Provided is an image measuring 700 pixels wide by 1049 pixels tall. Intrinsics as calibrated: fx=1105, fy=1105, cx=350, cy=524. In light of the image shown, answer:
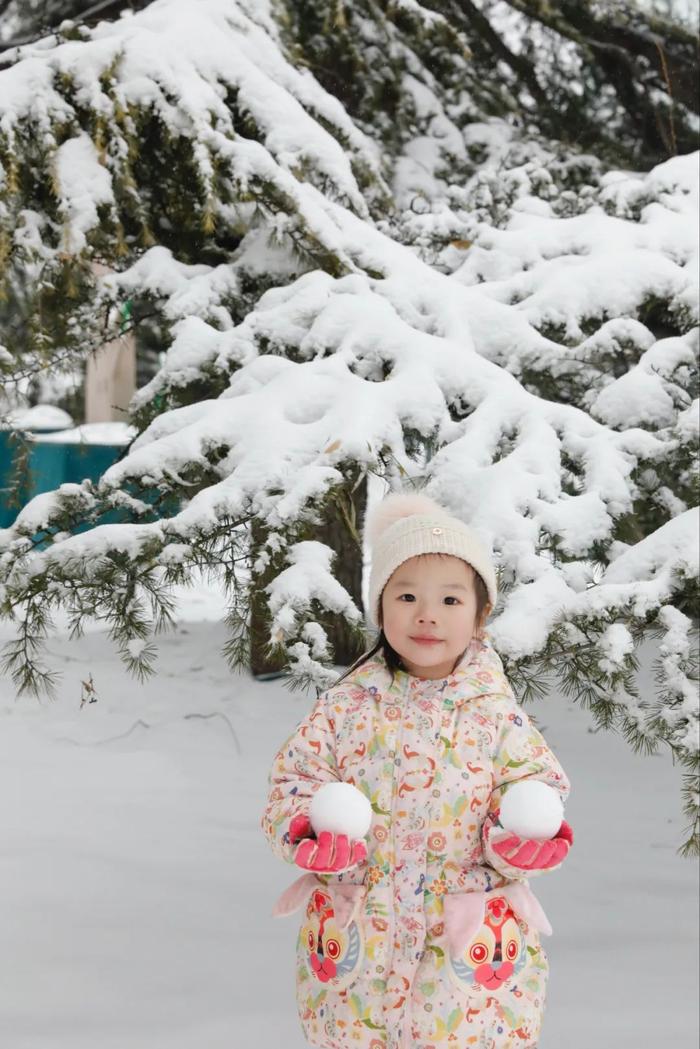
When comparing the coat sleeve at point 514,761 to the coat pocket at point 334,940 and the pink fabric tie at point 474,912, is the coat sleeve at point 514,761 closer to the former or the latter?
the pink fabric tie at point 474,912

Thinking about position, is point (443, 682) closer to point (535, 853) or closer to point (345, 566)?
point (535, 853)

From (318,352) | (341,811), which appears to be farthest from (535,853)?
(318,352)

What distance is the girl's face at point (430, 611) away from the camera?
71.6 inches

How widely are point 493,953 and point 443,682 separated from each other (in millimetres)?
432

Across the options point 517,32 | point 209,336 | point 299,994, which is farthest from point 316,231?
point 517,32

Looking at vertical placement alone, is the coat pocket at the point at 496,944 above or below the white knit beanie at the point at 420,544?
below

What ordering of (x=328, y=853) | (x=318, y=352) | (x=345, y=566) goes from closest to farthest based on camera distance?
(x=328, y=853) < (x=318, y=352) < (x=345, y=566)

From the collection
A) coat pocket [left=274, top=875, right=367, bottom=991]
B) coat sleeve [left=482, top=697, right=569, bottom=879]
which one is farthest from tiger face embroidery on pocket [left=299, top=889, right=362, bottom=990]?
coat sleeve [left=482, top=697, right=569, bottom=879]

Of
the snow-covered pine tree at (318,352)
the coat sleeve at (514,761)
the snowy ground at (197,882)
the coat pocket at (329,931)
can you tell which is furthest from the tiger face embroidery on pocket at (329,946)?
the snowy ground at (197,882)

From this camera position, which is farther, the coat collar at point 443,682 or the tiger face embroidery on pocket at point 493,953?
the coat collar at point 443,682

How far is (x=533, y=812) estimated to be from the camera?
1.62 m

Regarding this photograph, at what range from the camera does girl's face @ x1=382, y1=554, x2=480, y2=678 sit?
1.82 m

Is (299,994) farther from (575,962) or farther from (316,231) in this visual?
(316,231)

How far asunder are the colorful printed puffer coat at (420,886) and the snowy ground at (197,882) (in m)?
0.81
